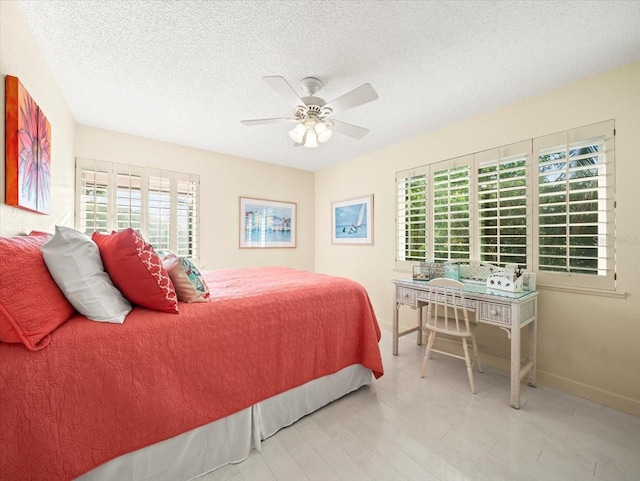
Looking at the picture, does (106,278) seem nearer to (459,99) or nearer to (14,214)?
(14,214)

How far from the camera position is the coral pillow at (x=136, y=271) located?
4.42 feet

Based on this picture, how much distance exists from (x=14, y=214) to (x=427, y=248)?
11.4 feet

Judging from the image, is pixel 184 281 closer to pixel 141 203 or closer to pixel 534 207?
pixel 141 203

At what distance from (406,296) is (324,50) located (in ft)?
7.57

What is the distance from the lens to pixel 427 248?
10.8ft

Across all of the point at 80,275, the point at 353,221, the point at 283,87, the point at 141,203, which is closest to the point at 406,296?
the point at 353,221

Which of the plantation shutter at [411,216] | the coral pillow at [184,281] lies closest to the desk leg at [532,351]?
the plantation shutter at [411,216]

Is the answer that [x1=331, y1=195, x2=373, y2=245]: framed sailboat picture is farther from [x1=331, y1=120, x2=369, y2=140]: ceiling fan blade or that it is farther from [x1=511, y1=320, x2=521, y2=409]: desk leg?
[x1=511, y1=320, x2=521, y2=409]: desk leg

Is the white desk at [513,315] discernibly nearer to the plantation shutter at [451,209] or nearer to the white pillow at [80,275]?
the plantation shutter at [451,209]

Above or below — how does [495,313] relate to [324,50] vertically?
below

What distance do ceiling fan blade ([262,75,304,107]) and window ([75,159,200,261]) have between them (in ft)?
7.70

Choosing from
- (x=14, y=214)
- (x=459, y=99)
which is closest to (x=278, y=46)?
(x=459, y=99)

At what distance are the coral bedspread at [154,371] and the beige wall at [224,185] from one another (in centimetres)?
211

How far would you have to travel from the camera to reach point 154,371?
1.28 meters
